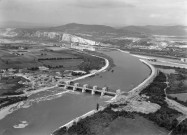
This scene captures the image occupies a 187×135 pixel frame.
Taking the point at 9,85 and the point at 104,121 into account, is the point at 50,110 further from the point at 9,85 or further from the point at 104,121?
the point at 9,85

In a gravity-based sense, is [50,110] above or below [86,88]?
below

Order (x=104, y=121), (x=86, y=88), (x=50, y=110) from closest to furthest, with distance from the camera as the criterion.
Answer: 1. (x=104, y=121)
2. (x=50, y=110)
3. (x=86, y=88)

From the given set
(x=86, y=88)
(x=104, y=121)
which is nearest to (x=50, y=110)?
(x=104, y=121)

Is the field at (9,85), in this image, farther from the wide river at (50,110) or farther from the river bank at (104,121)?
the river bank at (104,121)

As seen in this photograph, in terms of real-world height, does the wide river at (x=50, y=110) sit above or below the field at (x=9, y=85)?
below

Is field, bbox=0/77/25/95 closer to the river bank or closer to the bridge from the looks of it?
the bridge

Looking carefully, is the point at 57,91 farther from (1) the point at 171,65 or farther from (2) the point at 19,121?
(1) the point at 171,65

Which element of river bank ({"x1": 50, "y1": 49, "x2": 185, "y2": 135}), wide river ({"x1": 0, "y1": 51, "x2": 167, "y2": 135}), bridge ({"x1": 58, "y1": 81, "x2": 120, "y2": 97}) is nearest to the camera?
river bank ({"x1": 50, "y1": 49, "x2": 185, "y2": 135})

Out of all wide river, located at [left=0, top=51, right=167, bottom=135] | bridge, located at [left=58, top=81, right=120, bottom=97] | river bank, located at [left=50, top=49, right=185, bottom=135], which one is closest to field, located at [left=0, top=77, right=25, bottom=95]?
wide river, located at [left=0, top=51, right=167, bottom=135]

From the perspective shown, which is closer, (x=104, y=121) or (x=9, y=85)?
(x=104, y=121)

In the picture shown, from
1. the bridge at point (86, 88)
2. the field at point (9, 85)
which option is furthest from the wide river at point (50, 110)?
the field at point (9, 85)

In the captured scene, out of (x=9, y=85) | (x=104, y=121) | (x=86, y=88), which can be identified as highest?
(x=9, y=85)
